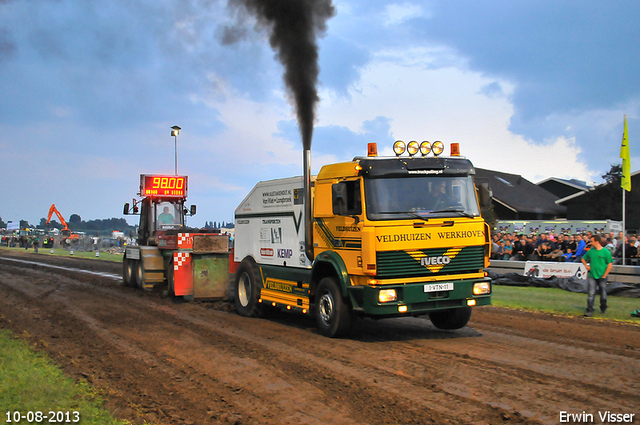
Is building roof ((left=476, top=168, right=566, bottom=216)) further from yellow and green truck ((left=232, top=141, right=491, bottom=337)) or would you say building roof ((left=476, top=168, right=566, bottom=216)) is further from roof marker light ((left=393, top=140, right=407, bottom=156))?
roof marker light ((left=393, top=140, right=407, bottom=156))

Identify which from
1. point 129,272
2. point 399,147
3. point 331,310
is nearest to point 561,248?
point 399,147

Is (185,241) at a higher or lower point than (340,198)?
lower

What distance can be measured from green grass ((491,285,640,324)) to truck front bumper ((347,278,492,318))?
13.3 feet

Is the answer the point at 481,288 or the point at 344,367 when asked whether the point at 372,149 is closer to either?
the point at 481,288

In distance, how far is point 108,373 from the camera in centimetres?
704

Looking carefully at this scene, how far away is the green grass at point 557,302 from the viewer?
11.7 meters

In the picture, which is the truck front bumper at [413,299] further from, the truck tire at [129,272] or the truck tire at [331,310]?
the truck tire at [129,272]

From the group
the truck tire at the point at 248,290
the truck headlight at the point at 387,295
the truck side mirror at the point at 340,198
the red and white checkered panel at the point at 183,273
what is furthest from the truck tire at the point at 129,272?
the truck headlight at the point at 387,295

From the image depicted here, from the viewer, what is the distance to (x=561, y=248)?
60.1 ft

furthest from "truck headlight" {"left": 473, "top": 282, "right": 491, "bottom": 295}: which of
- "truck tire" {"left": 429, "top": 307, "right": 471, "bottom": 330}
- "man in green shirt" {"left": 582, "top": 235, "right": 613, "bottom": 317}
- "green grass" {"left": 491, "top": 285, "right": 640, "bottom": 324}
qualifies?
"green grass" {"left": 491, "top": 285, "right": 640, "bottom": 324}

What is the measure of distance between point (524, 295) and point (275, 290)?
7.39m

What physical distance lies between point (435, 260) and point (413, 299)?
714 mm

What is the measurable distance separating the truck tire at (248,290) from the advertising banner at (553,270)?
31.3 ft

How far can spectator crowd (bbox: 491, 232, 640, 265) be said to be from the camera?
17.2 metres
